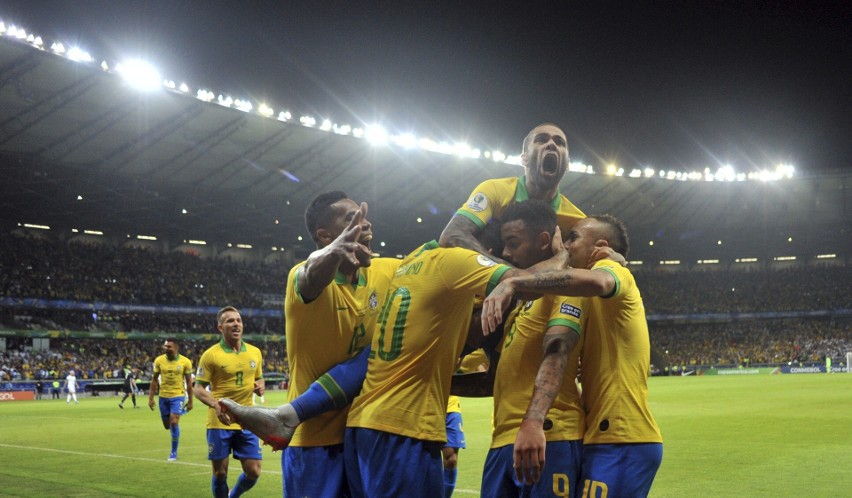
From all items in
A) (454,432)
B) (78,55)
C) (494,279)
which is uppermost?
(78,55)

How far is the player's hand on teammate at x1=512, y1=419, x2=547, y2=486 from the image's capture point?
4.00 meters

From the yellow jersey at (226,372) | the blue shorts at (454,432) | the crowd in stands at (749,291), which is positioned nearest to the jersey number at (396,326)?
the blue shorts at (454,432)

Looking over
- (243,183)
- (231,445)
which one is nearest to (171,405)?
(231,445)

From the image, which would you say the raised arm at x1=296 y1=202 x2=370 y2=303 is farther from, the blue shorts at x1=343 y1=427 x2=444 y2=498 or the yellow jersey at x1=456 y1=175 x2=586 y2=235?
the yellow jersey at x1=456 y1=175 x2=586 y2=235

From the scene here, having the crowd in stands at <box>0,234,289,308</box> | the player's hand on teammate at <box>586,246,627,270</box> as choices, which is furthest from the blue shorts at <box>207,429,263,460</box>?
the crowd in stands at <box>0,234,289,308</box>

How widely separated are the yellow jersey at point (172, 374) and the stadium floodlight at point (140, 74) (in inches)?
900

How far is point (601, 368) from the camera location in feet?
14.4

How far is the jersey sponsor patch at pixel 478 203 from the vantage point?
5562 millimetres

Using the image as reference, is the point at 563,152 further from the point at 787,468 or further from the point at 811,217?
the point at 811,217

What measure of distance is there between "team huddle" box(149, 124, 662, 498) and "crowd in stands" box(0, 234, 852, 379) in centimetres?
4330

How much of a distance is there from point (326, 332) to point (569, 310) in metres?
1.42

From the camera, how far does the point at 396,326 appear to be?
4.30 meters

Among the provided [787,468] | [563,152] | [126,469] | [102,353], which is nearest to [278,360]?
[102,353]

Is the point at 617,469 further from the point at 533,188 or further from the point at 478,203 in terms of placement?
the point at 533,188
